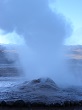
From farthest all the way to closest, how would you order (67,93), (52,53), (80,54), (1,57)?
1. (80,54)
2. (1,57)
3. (52,53)
4. (67,93)

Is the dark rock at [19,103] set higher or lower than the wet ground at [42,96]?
lower

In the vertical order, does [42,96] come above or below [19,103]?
above

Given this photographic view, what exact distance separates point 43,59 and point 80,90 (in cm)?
790

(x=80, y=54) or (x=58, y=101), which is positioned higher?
(x=80, y=54)

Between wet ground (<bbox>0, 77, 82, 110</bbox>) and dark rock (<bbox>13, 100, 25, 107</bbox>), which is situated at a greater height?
wet ground (<bbox>0, 77, 82, 110</bbox>)

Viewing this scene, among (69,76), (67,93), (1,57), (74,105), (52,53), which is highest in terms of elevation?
(1,57)

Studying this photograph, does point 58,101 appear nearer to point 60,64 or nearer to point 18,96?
point 18,96

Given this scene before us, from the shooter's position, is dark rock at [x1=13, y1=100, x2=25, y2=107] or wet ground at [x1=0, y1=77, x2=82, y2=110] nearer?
dark rock at [x1=13, y1=100, x2=25, y2=107]

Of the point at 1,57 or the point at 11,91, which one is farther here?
the point at 1,57

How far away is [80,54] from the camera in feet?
171

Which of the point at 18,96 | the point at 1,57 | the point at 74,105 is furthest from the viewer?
the point at 1,57

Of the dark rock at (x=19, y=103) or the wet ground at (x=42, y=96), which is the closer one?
the dark rock at (x=19, y=103)

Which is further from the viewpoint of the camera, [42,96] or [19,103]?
[42,96]

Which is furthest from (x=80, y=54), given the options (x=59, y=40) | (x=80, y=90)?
(x=80, y=90)
